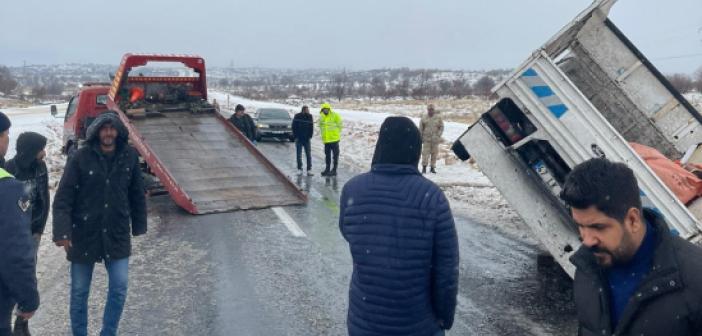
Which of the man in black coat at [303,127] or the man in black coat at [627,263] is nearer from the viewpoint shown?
the man in black coat at [627,263]

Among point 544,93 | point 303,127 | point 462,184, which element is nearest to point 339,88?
point 303,127

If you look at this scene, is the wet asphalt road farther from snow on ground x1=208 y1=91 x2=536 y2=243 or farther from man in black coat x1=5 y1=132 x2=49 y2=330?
man in black coat x1=5 y1=132 x2=49 y2=330

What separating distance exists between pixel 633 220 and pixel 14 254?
304 cm

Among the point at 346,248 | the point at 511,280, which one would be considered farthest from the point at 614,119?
the point at 346,248

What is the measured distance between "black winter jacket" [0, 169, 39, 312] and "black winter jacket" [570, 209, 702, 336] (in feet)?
9.57

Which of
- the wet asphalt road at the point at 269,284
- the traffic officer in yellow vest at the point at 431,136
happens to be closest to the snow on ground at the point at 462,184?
the traffic officer in yellow vest at the point at 431,136

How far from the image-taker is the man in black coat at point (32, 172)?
4781 mm

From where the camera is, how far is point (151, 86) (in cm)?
1266

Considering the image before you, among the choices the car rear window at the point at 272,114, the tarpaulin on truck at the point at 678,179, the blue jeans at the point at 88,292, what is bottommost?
the tarpaulin on truck at the point at 678,179

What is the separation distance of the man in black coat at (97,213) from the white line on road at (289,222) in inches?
153

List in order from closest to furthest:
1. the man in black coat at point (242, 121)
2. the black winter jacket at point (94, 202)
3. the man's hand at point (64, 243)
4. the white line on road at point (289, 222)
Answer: the man's hand at point (64, 243) → the black winter jacket at point (94, 202) → the white line on road at point (289, 222) → the man in black coat at point (242, 121)

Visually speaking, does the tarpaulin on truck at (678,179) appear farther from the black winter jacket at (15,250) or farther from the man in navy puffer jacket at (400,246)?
the black winter jacket at (15,250)

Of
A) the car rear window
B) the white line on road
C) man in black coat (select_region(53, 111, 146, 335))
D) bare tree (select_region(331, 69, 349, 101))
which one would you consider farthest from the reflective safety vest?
bare tree (select_region(331, 69, 349, 101))

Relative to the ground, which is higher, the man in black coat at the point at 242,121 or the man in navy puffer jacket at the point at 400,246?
the man in black coat at the point at 242,121
